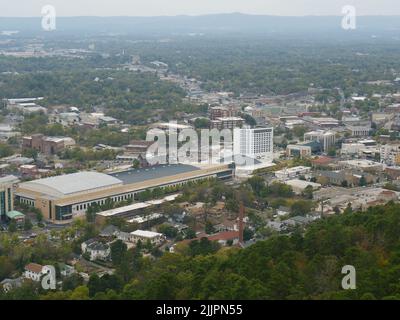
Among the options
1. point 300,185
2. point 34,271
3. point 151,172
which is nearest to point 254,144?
point 300,185

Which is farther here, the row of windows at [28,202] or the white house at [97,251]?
the row of windows at [28,202]

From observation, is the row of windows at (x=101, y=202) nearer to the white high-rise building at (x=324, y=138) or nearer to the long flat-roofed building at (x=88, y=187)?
the long flat-roofed building at (x=88, y=187)

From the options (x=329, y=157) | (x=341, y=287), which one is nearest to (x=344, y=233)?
(x=341, y=287)

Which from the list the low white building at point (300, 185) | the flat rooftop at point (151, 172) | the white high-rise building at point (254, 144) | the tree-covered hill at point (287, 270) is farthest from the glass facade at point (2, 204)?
the white high-rise building at point (254, 144)

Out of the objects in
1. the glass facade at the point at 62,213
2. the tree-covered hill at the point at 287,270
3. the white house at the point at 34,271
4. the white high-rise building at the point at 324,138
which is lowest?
the glass facade at the point at 62,213

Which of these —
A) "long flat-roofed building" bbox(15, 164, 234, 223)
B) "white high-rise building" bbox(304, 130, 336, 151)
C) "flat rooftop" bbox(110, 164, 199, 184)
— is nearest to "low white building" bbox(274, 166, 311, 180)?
"long flat-roofed building" bbox(15, 164, 234, 223)

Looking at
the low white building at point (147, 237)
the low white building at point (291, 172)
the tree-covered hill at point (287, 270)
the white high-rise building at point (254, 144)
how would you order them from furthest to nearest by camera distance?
the white high-rise building at point (254, 144) < the low white building at point (291, 172) < the low white building at point (147, 237) < the tree-covered hill at point (287, 270)

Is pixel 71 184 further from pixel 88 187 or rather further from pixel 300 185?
pixel 300 185
